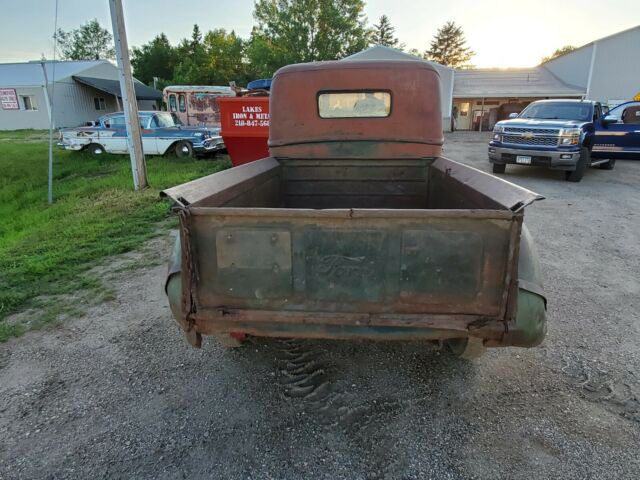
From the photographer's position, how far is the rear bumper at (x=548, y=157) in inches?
372

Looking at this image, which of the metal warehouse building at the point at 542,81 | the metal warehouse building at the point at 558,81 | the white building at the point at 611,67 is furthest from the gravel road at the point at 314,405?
the white building at the point at 611,67

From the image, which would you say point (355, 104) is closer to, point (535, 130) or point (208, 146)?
point (535, 130)

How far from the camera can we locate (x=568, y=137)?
939cm

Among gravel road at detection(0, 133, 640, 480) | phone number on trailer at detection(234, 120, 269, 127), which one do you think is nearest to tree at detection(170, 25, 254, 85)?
phone number on trailer at detection(234, 120, 269, 127)

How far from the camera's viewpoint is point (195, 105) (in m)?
20.2

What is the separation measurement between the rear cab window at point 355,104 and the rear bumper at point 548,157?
24.4 feet

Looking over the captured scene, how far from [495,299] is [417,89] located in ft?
8.60

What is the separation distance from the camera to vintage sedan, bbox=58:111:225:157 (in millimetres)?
13156

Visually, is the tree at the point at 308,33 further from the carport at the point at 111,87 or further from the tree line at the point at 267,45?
the carport at the point at 111,87

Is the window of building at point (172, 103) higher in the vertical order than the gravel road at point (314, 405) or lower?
higher

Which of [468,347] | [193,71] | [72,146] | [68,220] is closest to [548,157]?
[468,347]

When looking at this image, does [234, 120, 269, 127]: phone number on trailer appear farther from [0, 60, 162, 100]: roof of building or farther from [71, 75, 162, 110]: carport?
[0, 60, 162, 100]: roof of building

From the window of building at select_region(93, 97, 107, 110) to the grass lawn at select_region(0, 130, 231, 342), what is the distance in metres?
20.5

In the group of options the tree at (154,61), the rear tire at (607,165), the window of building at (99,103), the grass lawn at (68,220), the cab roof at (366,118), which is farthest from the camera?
the tree at (154,61)
